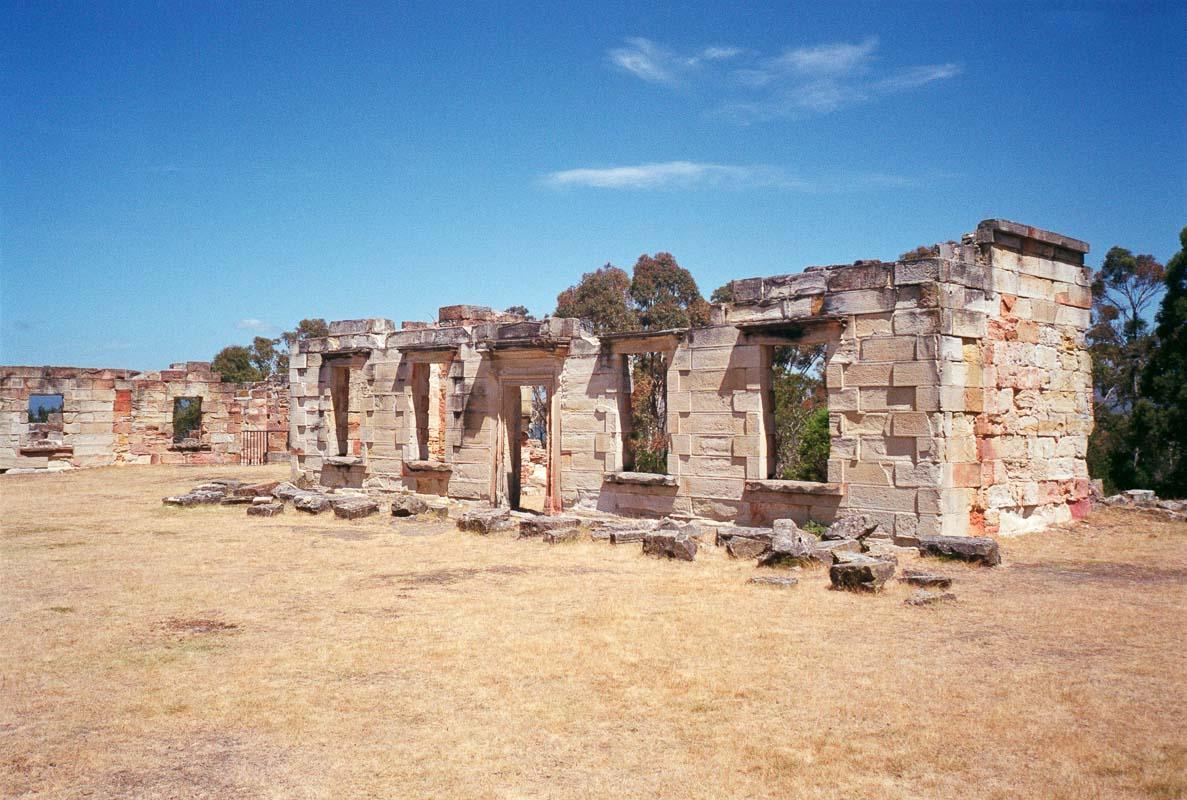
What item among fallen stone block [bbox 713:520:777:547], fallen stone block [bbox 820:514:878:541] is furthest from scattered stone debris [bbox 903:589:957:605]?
fallen stone block [bbox 820:514:878:541]

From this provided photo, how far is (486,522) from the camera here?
13945 mm

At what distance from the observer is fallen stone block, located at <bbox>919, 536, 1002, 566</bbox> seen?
34.8ft

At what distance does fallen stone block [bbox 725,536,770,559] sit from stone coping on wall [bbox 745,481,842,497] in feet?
5.30

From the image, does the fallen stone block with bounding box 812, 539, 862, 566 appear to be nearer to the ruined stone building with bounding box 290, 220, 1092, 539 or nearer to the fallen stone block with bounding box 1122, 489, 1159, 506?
the ruined stone building with bounding box 290, 220, 1092, 539

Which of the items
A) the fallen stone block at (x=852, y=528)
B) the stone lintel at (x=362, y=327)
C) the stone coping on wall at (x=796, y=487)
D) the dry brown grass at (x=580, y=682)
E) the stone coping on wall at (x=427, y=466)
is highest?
the stone lintel at (x=362, y=327)

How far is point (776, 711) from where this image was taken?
5.71m

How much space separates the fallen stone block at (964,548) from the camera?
1059 centimetres

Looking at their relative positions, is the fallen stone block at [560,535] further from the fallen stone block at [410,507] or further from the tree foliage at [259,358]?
the tree foliage at [259,358]

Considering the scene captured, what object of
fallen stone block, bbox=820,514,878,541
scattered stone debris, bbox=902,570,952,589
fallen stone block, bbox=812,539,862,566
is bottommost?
scattered stone debris, bbox=902,570,952,589

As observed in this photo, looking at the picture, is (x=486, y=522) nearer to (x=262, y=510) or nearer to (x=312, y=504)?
(x=312, y=504)

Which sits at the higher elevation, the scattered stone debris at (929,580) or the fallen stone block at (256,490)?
the fallen stone block at (256,490)

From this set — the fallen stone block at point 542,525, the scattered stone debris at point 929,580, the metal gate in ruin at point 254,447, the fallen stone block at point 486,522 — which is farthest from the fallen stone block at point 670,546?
the metal gate in ruin at point 254,447

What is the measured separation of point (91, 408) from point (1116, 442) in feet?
90.6

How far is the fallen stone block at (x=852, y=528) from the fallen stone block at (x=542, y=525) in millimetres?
3650
